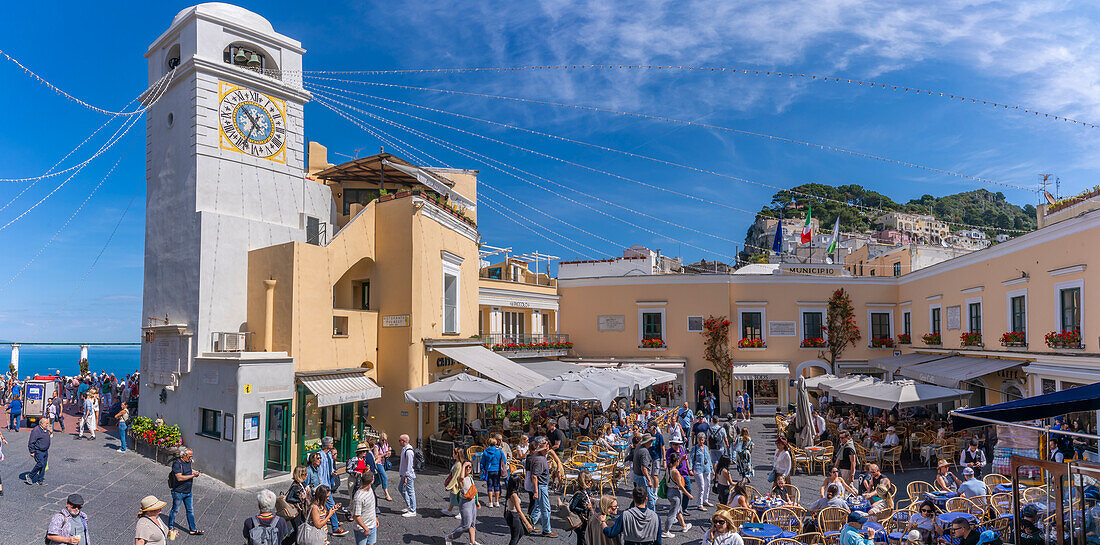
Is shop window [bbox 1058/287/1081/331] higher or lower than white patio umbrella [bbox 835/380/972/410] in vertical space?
higher

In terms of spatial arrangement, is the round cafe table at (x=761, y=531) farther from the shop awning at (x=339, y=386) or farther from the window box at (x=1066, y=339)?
the window box at (x=1066, y=339)

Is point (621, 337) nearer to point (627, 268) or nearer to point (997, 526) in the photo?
point (627, 268)

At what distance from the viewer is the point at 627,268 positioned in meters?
35.1

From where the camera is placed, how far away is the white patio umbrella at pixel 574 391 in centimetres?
1494

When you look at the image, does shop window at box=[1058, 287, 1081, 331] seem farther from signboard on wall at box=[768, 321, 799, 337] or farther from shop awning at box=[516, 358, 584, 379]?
shop awning at box=[516, 358, 584, 379]

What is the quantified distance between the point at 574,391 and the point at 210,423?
28.7 feet

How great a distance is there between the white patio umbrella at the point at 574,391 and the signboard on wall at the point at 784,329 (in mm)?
13599

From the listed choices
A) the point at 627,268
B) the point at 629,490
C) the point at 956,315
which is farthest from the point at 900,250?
the point at 629,490

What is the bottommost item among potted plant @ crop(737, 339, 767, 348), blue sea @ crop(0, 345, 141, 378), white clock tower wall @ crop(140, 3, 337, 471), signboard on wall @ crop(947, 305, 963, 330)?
blue sea @ crop(0, 345, 141, 378)

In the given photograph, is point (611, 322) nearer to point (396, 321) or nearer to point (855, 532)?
point (396, 321)

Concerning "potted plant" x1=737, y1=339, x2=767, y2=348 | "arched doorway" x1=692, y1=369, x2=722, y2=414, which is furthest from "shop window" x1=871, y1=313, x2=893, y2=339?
"arched doorway" x1=692, y1=369, x2=722, y2=414

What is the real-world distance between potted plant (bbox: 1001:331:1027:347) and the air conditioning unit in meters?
22.0

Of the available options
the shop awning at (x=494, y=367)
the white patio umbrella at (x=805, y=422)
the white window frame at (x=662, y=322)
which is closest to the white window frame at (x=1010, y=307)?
the white patio umbrella at (x=805, y=422)

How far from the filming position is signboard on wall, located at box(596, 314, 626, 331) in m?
28.4
